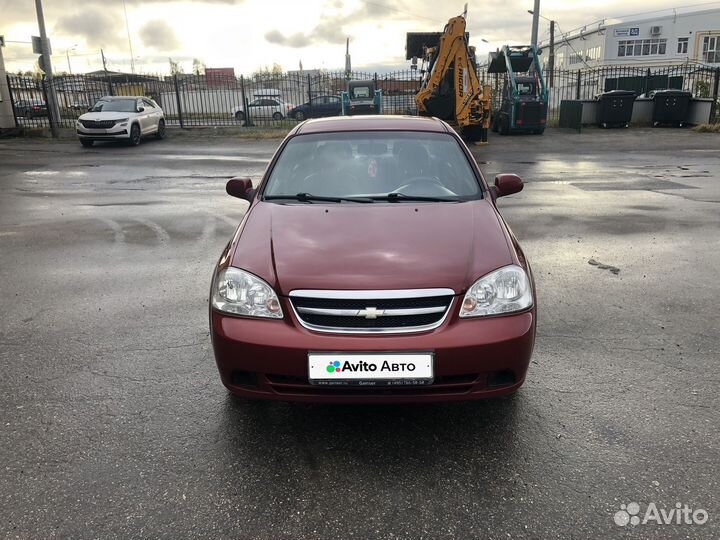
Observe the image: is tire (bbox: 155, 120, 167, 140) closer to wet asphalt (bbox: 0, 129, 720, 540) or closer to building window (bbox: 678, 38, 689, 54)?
wet asphalt (bbox: 0, 129, 720, 540)

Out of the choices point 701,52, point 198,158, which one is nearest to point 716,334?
point 198,158

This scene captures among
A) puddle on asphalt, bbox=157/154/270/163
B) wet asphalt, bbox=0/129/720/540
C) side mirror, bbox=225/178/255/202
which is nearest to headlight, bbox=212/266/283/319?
wet asphalt, bbox=0/129/720/540

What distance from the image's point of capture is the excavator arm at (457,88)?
16.9 metres

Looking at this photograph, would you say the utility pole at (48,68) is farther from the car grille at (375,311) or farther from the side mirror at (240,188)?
the car grille at (375,311)

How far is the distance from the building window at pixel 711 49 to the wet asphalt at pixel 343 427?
7120 centimetres

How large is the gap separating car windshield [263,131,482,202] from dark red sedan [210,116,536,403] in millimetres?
477

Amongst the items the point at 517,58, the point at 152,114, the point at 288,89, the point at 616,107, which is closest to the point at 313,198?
the point at 152,114

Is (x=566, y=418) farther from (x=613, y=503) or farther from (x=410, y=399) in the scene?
(x=410, y=399)

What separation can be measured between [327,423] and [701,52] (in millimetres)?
76270

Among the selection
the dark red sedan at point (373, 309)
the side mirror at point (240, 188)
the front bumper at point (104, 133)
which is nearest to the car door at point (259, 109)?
the front bumper at point (104, 133)

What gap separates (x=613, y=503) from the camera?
2.41 metres

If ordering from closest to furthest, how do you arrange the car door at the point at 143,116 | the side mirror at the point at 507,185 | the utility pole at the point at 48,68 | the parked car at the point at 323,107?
the side mirror at the point at 507,185, the car door at the point at 143,116, the utility pole at the point at 48,68, the parked car at the point at 323,107

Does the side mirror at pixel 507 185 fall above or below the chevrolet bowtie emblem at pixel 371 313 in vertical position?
above

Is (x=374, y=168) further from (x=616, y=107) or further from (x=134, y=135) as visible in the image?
(x=616, y=107)
